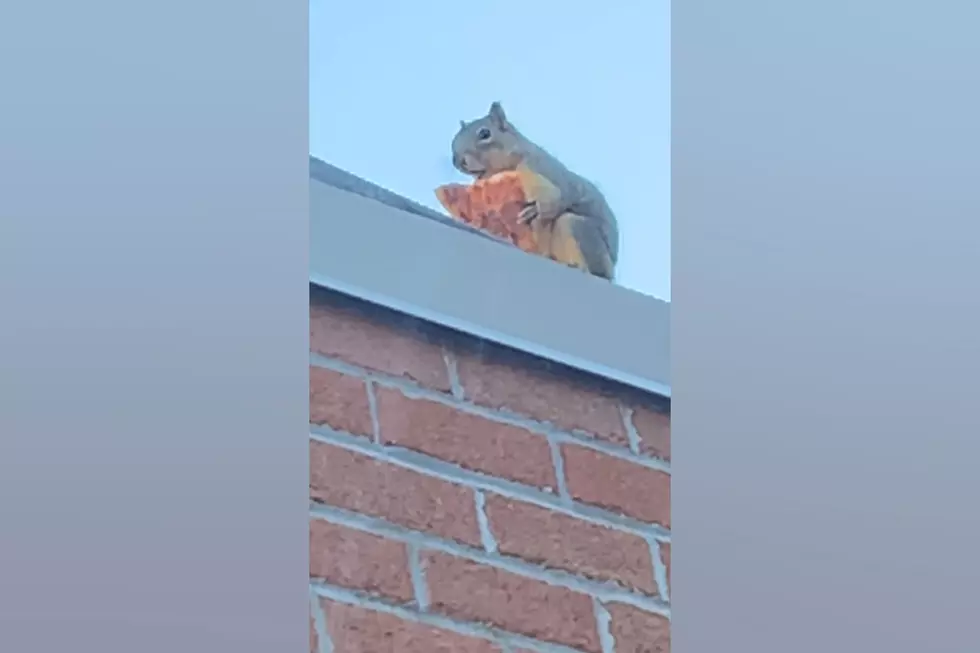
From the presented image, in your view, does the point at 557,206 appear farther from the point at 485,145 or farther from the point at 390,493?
the point at 390,493

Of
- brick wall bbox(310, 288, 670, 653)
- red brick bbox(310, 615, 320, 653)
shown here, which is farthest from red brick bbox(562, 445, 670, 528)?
red brick bbox(310, 615, 320, 653)

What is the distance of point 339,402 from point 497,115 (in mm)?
265

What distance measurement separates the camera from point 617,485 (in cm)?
107

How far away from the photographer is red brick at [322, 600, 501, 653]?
979mm

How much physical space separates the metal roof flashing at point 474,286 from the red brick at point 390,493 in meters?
0.12

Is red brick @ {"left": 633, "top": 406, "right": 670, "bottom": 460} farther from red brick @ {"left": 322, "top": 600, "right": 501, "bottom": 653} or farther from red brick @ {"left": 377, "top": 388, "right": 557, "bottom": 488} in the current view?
red brick @ {"left": 322, "top": 600, "right": 501, "bottom": 653}

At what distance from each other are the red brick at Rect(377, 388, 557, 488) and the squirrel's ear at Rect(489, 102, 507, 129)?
23 centimetres

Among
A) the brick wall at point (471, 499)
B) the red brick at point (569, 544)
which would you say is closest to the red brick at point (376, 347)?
the brick wall at point (471, 499)

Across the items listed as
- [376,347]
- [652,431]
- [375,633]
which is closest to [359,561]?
[375,633]

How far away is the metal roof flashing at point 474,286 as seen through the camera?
1018 millimetres

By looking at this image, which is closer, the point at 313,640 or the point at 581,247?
the point at 313,640

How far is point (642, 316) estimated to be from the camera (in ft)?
3.61
